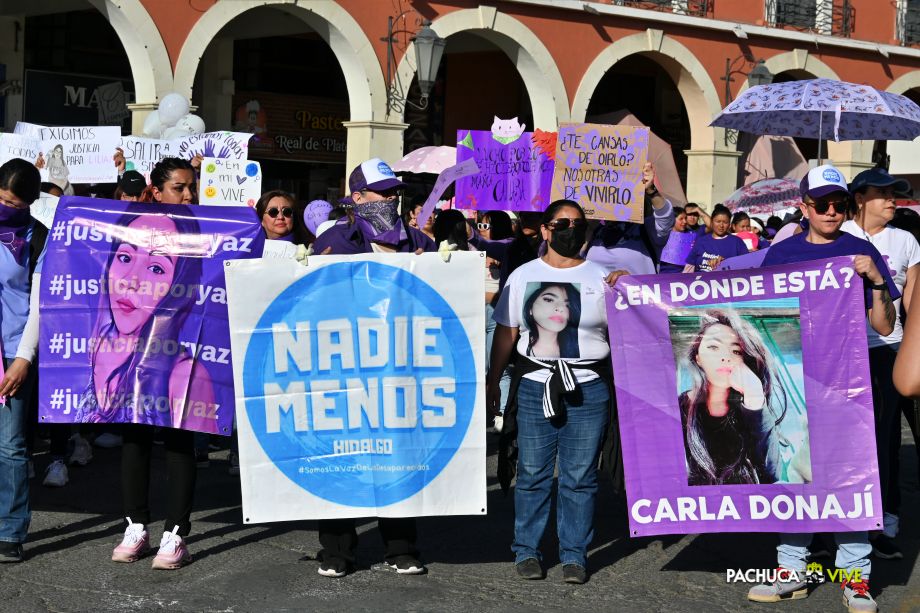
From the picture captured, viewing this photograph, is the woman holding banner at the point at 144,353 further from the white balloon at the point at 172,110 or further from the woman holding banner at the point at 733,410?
the white balloon at the point at 172,110

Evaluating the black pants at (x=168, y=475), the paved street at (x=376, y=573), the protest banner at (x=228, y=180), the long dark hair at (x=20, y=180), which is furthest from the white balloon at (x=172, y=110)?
the black pants at (x=168, y=475)

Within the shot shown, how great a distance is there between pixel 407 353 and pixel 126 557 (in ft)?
5.33

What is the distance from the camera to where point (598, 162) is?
948cm

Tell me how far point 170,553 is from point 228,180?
19.4 feet

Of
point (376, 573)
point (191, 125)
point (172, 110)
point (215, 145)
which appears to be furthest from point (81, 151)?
point (376, 573)

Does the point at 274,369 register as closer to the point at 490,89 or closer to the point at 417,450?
the point at 417,450

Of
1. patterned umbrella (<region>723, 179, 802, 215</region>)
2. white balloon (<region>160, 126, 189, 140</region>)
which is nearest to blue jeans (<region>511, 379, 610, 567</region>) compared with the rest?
white balloon (<region>160, 126, 189, 140</region>)

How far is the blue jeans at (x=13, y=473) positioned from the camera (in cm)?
637

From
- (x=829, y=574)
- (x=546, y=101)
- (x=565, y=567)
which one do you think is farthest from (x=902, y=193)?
(x=546, y=101)

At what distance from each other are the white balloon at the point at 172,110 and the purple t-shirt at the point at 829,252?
9.84 m

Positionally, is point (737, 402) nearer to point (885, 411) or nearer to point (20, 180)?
point (885, 411)

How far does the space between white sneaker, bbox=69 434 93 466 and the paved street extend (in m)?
1.12

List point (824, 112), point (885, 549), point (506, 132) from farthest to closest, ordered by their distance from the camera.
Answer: point (506, 132) < point (824, 112) < point (885, 549)

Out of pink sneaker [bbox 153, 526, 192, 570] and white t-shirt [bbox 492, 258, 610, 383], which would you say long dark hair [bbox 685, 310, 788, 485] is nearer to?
white t-shirt [bbox 492, 258, 610, 383]
